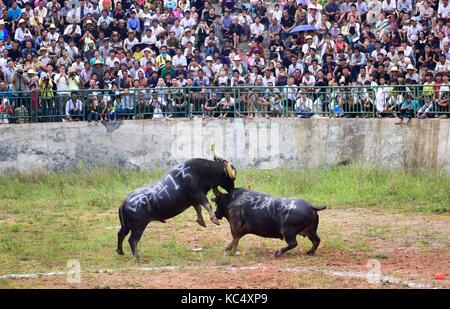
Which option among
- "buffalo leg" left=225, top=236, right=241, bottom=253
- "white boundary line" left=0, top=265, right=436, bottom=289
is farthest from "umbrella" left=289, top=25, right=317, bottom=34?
"white boundary line" left=0, top=265, right=436, bottom=289

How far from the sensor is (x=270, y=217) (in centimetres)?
1948

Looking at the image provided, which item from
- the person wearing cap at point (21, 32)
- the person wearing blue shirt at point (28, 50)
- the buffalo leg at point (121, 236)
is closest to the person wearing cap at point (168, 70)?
the person wearing blue shirt at point (28, 50)

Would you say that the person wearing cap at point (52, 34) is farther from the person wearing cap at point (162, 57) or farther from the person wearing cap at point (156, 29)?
the person wearing cap at point (162, 57)

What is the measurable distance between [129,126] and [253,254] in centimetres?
1008

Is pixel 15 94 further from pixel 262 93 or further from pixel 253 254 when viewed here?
Result: pixel 253 254

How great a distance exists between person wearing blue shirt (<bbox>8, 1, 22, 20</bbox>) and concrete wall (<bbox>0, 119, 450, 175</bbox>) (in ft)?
16.1

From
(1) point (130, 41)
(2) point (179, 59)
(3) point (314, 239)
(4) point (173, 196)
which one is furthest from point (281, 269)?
(1) point (130, 41)

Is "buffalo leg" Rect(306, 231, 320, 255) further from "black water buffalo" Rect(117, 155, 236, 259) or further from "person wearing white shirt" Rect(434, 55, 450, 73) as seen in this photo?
"person wearing white shirt" Rect(434, 55, 450, 73)

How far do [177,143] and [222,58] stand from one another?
10.8 feet

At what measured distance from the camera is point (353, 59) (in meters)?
30.3

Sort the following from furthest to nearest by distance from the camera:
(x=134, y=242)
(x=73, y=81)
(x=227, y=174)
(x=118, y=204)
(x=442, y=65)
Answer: (x=73, y=81), (x=442, y=65), (x=118, y=204), (x=227, y=174), (x=134, y=242)

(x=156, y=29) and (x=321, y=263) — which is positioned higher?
(x=156, y=29)

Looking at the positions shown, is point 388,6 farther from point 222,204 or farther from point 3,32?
point 222,204

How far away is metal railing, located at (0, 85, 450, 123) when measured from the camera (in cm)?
2864
